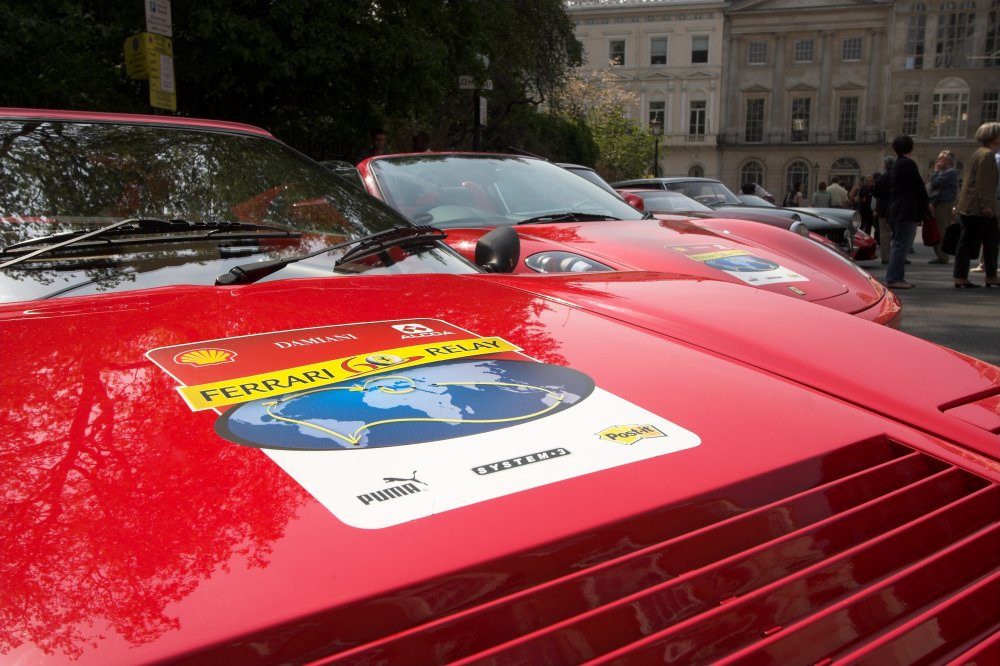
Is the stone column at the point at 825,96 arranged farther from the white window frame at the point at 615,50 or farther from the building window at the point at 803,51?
the white window frame at the point at 615,50

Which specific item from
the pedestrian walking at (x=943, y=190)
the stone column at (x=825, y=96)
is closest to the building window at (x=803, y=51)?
the stone column at (x=825, y=96)

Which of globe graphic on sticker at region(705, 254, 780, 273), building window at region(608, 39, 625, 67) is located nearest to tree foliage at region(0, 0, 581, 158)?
globe graphic on sticker at region(705, 254, 780, 273)

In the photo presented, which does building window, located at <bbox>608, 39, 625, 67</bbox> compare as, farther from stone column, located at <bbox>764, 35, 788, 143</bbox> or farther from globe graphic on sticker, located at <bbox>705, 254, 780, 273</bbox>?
globe graphic on sticker, located at <bbox>705, 254, 780, 273</bbox>

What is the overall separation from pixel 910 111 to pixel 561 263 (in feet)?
194

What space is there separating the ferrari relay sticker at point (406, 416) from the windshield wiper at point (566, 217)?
3338 millimetres

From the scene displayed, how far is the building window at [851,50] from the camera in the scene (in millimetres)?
53803

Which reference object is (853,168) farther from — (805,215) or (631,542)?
(631,542)

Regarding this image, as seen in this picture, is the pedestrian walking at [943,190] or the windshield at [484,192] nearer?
the windshield at [484,192]

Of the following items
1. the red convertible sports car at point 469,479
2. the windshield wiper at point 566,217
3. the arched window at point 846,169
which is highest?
the arched window at point 846,169

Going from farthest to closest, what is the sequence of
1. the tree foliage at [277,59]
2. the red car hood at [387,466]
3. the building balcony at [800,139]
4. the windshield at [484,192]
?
1. the building balcony at [800,139]
2. the tree foliage at [277,59]
3. the windshield at [484,192]
4. the red car hood at [387,466]

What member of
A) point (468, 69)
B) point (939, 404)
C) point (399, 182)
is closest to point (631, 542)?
point (939, 404)

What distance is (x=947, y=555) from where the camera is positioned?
3.18 ft

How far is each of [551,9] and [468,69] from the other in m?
5.21

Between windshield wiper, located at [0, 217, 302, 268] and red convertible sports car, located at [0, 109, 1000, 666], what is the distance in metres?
0.01
